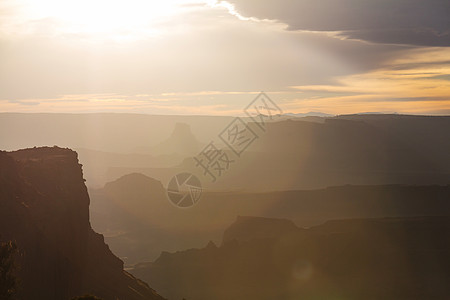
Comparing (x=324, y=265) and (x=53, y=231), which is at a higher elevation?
(x=53, y=231)

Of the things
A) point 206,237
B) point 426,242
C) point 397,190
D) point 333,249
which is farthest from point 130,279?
point 397,190

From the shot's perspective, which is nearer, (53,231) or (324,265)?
(53,231)

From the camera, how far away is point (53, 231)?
1587 inches

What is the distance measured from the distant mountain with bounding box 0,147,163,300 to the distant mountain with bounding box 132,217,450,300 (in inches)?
867

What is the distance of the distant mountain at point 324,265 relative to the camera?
216 ft

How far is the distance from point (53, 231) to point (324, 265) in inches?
1602

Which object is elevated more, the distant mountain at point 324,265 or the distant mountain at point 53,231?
the distant mountain at point 53,231

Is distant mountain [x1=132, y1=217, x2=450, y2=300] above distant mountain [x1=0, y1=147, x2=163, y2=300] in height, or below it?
below

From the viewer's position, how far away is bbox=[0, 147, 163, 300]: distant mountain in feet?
120

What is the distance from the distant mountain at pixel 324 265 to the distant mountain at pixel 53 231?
72.3ft

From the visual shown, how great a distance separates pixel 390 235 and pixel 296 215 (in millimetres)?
39930

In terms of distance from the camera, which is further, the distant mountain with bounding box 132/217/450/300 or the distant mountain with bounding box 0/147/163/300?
the distant mountain with bounding box 132/217/450/300

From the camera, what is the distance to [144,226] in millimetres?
129500

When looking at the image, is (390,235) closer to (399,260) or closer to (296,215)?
(399,260)
